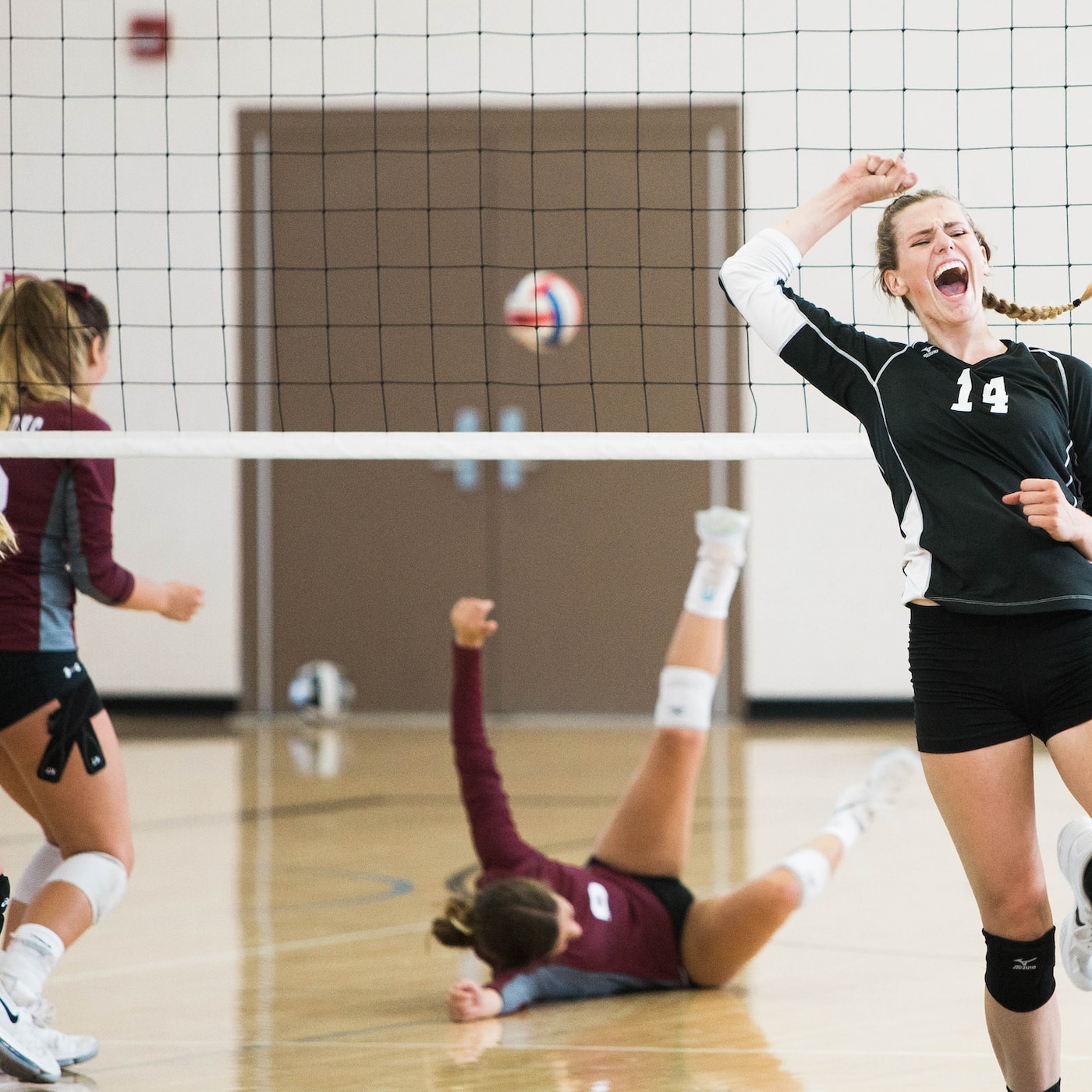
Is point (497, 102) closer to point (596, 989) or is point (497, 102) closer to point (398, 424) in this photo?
point (398, 424)

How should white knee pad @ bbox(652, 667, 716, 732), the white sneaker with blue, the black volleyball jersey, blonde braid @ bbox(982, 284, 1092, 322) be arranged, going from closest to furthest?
the black volleyball jersey < blonde braid @ bbox(982, 284, 1092, 322) < white knee pad @ bbox(652, 667, 716, 732) < the white sneaker with blue

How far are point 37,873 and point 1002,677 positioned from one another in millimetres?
2074

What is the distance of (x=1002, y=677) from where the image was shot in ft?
8.02

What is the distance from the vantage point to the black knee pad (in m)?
2.48

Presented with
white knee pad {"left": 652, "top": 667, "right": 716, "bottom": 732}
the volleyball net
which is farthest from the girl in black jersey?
the volleyball net

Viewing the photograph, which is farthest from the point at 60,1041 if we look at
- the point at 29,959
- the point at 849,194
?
the point at 849,194

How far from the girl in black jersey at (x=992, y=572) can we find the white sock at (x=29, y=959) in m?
1.66

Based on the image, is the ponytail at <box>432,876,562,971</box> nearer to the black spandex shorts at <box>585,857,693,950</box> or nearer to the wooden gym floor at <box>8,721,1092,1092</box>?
the wooden gym floor at <box>8,721,1092,1092</box>

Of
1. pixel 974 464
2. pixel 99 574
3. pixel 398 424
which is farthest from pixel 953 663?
pixel 398 424

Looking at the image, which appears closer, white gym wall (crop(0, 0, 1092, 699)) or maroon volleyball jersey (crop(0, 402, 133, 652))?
maroon volleyball jersey (crop(0, 402, 133, 652))

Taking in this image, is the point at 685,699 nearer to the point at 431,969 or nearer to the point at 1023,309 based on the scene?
the point at 431,969

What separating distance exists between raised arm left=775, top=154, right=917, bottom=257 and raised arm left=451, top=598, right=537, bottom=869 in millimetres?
1252

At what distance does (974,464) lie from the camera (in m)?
2.46

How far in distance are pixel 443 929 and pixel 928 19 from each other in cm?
556
